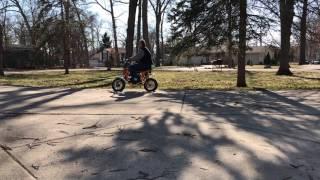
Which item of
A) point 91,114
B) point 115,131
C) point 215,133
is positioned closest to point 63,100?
point 91,114

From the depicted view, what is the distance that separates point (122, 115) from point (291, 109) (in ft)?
12.0

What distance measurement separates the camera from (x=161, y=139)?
7.48m

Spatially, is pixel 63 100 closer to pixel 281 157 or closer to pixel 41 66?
pixel 281 157

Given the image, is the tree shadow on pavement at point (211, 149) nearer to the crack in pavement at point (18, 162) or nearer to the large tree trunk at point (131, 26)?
the crack in pavement at point (18, 162)

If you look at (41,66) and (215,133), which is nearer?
(215,133)

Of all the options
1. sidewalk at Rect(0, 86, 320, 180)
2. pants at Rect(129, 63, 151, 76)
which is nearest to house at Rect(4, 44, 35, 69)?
pants at Rect(129, 63, 151, 76)

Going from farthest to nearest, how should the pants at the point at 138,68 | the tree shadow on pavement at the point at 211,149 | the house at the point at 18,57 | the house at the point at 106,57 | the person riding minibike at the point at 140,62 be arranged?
the house at the point at 18,57 < the house at the point at 106,57 < the pants at the point at 138,68 < the person riding minibike at the point at 140,62 < the tree shadow on pavement at the point at 211,149

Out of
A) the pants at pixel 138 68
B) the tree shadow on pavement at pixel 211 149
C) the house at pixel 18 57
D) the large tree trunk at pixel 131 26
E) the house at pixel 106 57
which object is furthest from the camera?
the house at pixel 18 57

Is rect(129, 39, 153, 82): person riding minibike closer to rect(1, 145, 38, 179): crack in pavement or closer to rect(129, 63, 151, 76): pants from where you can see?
rect(129, 63, 151, 76): pants

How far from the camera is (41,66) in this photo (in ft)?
194

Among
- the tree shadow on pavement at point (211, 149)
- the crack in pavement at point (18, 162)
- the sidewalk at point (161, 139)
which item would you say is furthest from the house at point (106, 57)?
the crack in pavement at point (18, 162)

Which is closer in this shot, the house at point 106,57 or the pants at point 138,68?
the pants at point 138,68

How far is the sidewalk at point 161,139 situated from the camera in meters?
5.88

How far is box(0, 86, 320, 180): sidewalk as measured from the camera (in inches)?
231
